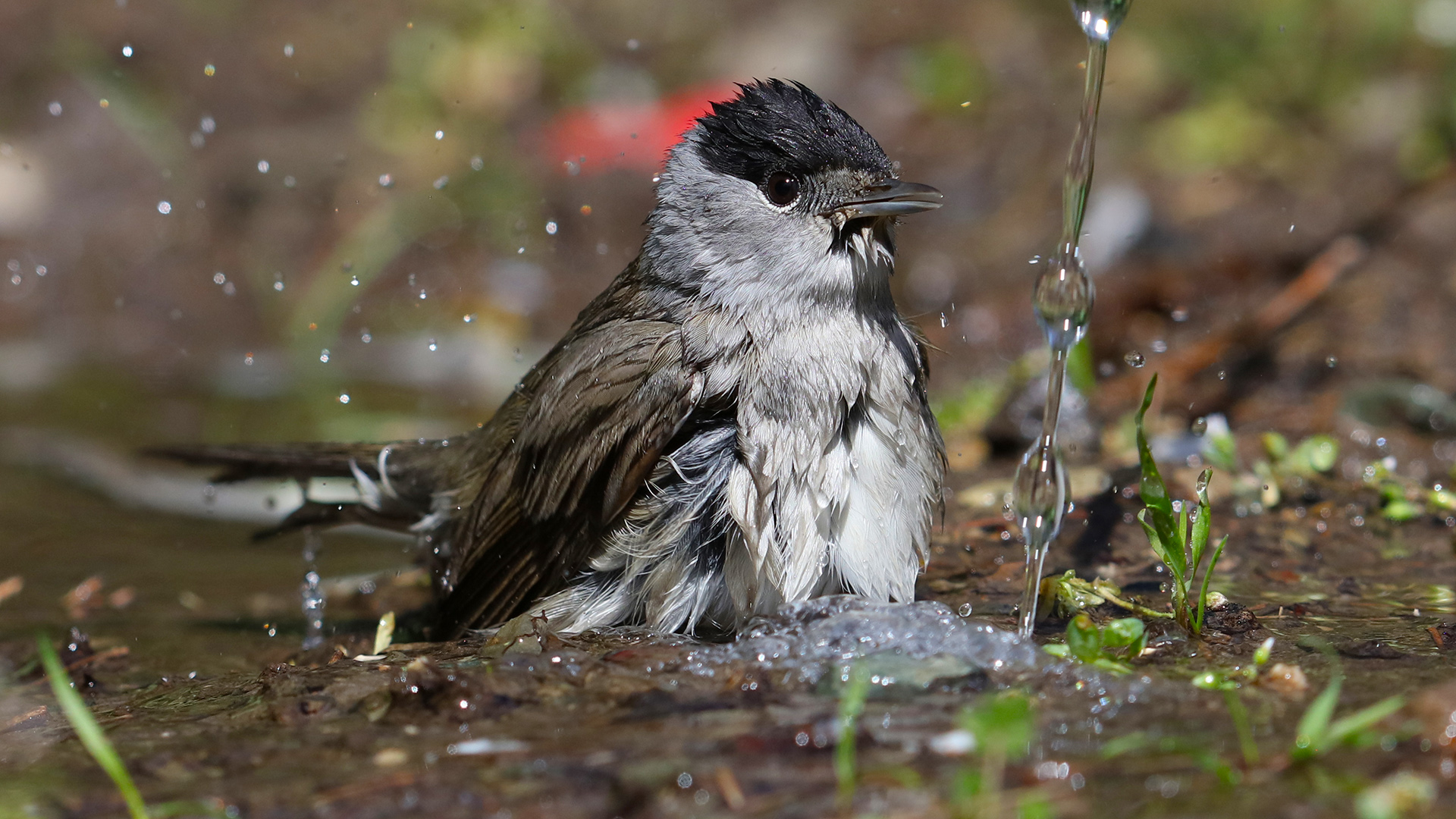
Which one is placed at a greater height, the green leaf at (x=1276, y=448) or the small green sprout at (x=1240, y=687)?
the green leaf at (x=1276, y=448)

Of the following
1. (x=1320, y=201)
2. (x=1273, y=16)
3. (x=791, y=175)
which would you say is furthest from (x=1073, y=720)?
(x=1273, y=16)

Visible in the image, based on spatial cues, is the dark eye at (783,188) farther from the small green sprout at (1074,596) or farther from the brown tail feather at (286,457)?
the brown tail feather at (286,457)

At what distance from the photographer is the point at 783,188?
3461 mm

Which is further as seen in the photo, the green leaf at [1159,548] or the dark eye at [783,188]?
the dark eye at [783,188]

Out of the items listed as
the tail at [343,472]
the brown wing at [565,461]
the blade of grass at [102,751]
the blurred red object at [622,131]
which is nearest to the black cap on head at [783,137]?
the brown wing at [565,461]

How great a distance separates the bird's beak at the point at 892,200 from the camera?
3.29 metres

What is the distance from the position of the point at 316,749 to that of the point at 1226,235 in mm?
5335

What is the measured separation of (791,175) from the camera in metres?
3.45

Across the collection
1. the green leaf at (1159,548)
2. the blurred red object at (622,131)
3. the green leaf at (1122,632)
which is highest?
the blurred red object at (622,131)

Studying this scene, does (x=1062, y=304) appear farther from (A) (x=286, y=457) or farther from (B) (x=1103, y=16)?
(A) (x=286, y=457)

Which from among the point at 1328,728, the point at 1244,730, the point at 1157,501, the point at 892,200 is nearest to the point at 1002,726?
the point at 1244,730

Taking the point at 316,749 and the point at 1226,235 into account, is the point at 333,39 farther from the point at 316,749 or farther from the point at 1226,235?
the point at 316,749

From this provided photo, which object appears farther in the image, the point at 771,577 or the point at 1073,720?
the point at 771,577

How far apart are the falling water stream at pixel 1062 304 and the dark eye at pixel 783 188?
2.36ft
